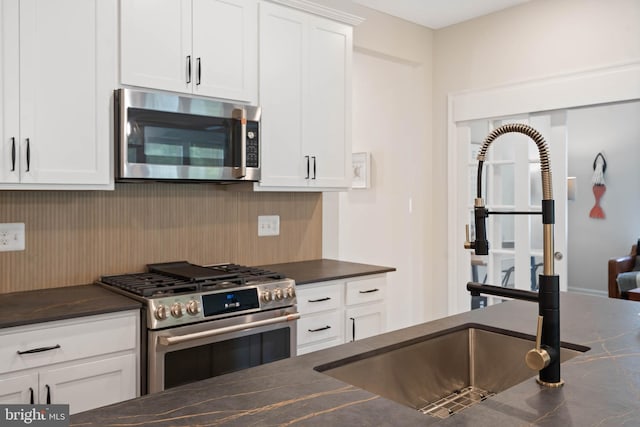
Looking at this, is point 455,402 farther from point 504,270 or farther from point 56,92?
point 504,270

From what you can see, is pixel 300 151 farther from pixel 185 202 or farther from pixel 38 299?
pixel 38 299

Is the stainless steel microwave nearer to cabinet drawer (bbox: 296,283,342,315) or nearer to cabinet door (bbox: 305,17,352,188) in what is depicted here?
cabinet door (bbox: 305,17,352,188)

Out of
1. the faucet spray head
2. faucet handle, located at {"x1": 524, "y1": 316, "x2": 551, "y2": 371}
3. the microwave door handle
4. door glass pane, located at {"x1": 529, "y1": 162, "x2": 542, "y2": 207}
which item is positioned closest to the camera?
faucet handle, located at {"x1": 524, "y1": 316, "x2": 551, "y2": 371}

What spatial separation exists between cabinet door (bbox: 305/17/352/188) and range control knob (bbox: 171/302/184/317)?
1.21 meters

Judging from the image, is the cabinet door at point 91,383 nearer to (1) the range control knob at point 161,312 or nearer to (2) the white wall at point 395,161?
(1) the range control knob at point 161,312

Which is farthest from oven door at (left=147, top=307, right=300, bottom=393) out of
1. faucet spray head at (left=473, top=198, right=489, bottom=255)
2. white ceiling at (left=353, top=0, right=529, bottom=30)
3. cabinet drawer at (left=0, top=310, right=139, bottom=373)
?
white ceiling at (left=353, top=0, right=529, bottom=30)

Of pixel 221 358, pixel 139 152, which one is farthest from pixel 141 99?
pixel 221 358

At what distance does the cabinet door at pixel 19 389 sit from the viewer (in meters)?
1.88

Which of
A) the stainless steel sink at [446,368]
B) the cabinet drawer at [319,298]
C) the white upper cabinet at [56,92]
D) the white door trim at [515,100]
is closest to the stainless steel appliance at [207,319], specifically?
the cabinet drawer at [319,298]

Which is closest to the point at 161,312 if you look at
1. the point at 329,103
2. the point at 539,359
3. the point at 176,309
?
the point at 176,309

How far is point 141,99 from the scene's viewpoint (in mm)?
2428

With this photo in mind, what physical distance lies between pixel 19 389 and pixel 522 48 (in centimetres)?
369

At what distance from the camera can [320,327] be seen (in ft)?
9.48

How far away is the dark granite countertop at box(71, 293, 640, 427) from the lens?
3.26 feet
